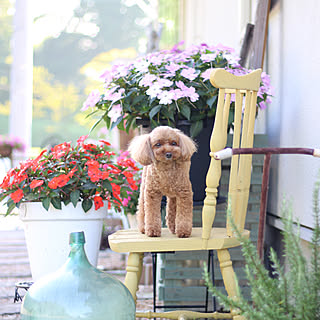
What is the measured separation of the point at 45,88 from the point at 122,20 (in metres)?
2.30

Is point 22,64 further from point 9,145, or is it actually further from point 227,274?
point 227,274

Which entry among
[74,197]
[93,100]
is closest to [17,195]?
[74,197]

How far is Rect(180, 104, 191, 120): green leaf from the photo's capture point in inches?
69.2

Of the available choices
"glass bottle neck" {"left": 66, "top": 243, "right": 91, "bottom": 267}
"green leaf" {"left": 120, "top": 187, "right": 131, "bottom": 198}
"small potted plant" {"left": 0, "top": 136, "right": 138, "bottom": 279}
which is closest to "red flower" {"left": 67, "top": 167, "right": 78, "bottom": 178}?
"small potted plant" {"left": 0, "top": 136, "right": 138, "bottom": 279}

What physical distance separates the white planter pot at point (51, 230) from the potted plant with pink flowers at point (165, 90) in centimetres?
39

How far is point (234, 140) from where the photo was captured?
4.78ft

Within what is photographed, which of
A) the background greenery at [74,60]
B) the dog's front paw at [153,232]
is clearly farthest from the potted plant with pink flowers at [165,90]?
the background greenery at [74,60]

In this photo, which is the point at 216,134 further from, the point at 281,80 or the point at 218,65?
the point at 281,80

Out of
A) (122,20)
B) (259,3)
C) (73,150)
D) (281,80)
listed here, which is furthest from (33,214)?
(122,20)

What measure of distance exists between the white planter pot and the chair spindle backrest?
1.91 ft

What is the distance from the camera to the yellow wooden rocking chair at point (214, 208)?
1.40 meters

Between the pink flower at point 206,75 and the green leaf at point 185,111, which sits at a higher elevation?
the pink flower at point 206,75

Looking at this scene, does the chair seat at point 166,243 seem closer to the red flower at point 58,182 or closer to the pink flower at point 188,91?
the red flower at point 58,182

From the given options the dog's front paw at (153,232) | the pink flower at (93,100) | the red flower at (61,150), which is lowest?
the dog's front paw at (153,232)
